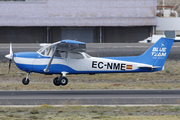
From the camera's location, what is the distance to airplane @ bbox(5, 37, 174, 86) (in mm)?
18859

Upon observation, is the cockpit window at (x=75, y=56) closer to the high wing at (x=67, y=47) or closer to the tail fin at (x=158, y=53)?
the high wing at (x=67, y=47)

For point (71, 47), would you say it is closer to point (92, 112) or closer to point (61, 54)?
point (61, 54)

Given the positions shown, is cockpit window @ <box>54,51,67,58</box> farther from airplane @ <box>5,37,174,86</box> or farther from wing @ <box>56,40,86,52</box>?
wing @ <box>56,40,86,52</box>

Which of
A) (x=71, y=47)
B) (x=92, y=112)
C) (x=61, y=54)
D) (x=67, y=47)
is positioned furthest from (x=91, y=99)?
(x=61, y=54)

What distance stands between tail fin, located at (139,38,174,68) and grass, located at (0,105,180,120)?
6540 millimetres

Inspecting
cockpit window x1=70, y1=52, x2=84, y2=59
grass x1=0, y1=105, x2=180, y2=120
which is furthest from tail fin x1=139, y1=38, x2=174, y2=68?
grass x1=0, y1=105, x2=180, y2=120

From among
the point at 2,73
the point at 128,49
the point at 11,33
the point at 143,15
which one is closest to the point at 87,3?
the point at 143,15

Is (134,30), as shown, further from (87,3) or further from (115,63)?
(115,63)

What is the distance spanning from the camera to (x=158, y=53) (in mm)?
20125

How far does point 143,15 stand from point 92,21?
892cm

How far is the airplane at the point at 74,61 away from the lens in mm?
18859

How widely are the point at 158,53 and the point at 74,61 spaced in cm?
524

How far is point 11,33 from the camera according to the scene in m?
57.9

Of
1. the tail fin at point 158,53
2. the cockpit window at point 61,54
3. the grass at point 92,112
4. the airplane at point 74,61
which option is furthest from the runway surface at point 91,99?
the tail fin at point 158,53
